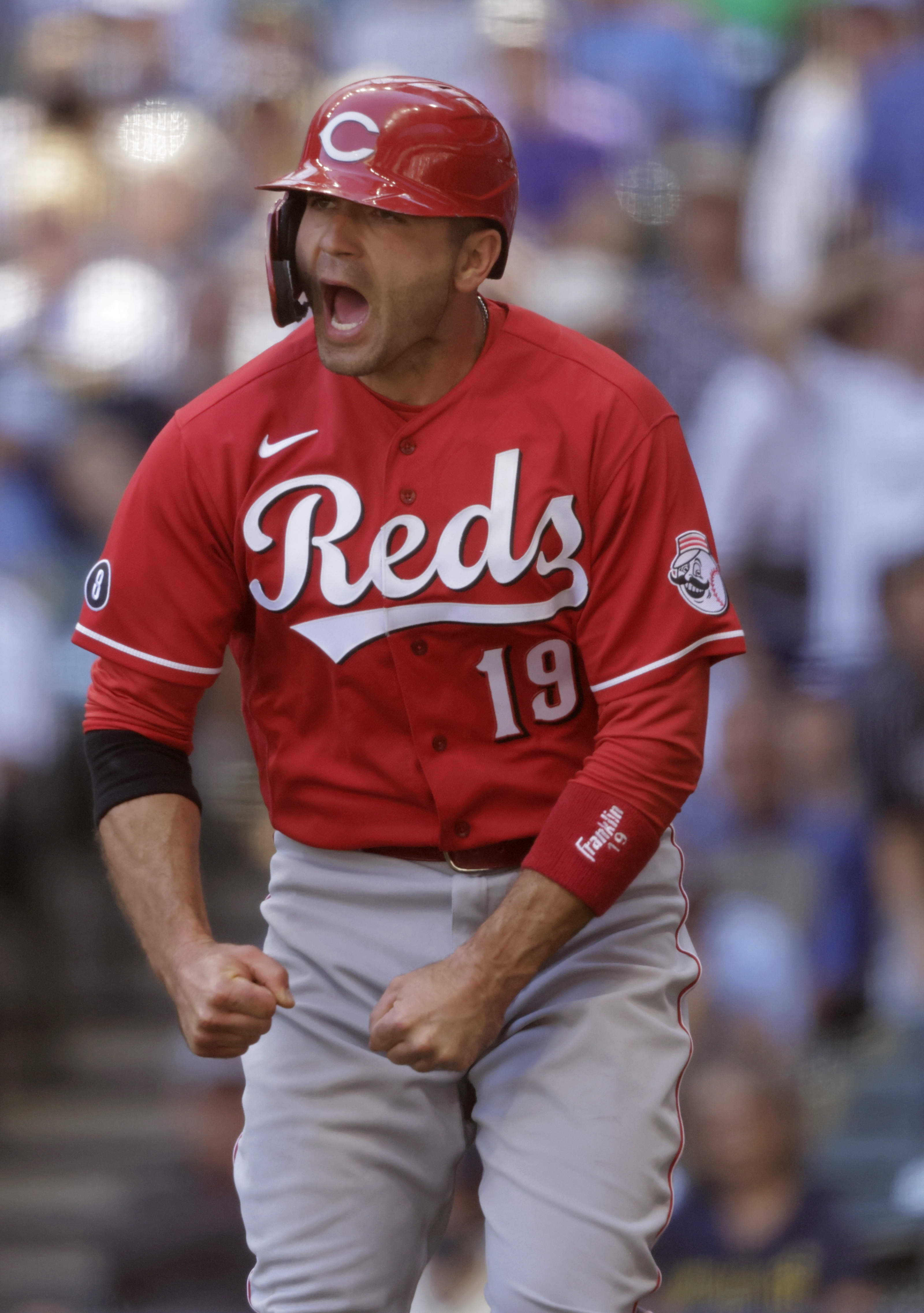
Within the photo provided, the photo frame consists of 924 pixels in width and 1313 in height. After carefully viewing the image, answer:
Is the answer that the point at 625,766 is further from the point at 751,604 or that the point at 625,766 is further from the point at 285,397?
the point at 751,604

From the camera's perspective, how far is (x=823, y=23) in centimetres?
564

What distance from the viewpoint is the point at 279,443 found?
6.89ft

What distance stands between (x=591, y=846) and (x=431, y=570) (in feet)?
1.18

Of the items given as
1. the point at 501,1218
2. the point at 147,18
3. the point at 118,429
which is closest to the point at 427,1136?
the point at 501,1218

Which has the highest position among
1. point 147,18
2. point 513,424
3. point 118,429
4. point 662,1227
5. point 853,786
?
point 147,18

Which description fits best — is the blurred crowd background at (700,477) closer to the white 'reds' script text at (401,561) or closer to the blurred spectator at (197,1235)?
the blurred spectator at (197,1235)

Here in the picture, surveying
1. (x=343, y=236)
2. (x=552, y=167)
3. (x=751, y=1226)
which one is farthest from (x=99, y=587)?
(x=552, y=167)

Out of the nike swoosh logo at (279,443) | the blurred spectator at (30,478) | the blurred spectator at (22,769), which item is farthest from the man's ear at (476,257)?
the blurred spectator at (30,478)

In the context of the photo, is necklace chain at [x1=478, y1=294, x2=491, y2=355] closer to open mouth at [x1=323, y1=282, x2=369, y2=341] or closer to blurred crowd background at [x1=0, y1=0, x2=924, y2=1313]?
open mouth at [x1=323, y1=282, x2=369, y2=341]

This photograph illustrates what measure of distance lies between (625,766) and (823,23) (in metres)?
4.30

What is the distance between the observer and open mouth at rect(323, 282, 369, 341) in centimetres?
198

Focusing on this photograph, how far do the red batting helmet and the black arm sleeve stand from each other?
20.4 inches

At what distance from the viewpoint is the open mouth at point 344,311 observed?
1982mm

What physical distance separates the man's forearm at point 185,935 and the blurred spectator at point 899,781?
3050 millimetres
